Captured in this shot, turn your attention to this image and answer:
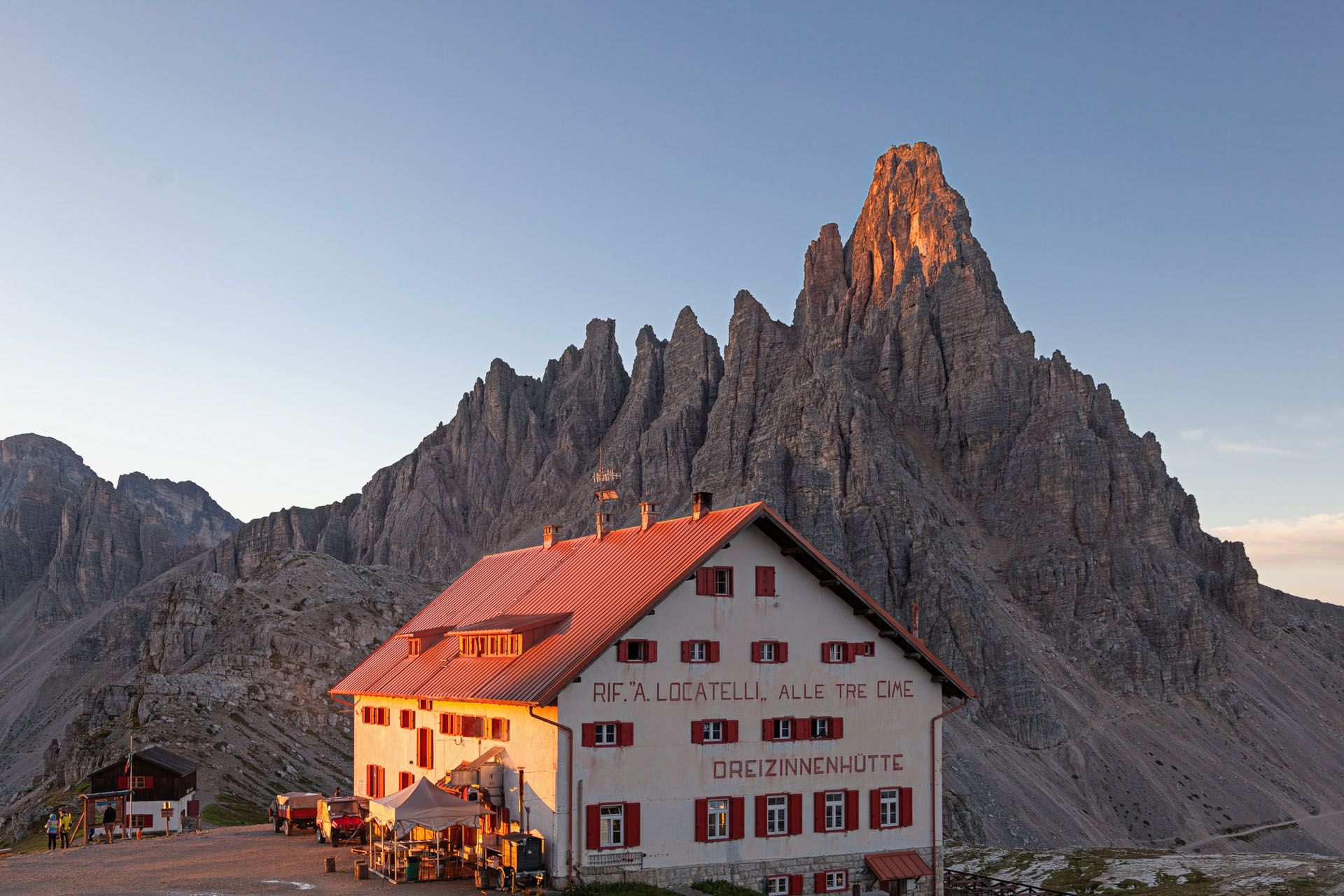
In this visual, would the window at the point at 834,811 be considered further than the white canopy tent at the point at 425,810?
Yes

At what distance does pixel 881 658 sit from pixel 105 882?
30559 mm

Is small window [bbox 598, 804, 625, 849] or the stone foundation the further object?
the stone foundation

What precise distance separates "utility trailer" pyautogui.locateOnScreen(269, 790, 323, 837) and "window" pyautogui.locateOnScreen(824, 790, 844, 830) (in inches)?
962

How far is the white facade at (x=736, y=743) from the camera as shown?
43.9 metres

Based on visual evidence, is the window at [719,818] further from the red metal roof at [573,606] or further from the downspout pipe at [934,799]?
the downspout pipe at [934,799]

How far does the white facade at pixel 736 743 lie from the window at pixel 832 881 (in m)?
0.20

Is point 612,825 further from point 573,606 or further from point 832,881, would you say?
point 832,881

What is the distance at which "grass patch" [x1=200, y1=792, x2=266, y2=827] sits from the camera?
2625 inches

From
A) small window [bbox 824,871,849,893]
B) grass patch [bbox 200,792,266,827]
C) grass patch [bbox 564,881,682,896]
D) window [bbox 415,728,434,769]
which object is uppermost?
window [bbox 415,728,434,769]

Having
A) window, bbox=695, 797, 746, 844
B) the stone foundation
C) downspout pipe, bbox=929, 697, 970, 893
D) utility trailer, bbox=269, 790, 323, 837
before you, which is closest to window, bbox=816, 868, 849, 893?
the stone foundation

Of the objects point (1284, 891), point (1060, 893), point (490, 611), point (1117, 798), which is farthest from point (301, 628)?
point (1117, 798)

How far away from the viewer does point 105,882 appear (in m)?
42.8

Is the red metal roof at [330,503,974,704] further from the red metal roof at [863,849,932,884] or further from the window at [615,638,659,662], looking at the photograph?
the red metal roof at [863,849,932,884]

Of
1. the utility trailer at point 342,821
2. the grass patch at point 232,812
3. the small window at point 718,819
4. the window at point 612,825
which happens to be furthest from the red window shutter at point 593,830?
the grass patch at point 232,812
